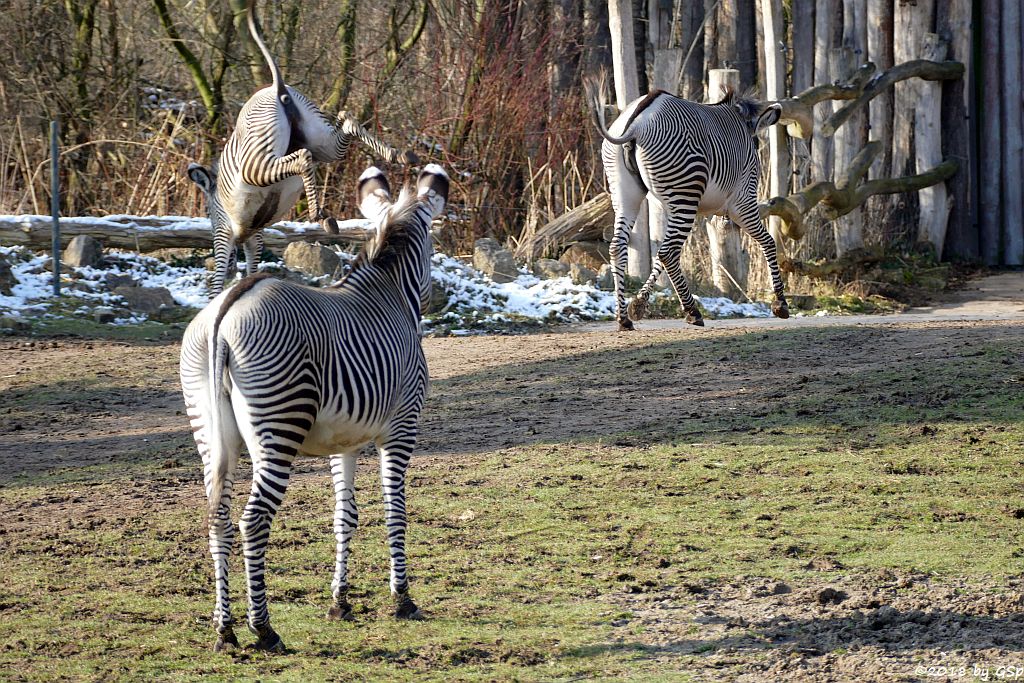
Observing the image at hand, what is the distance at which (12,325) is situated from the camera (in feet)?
42.8

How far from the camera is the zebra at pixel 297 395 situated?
→ 4551mm

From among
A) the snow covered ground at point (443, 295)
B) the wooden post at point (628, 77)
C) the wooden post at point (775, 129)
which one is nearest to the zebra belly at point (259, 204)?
the snow covered ground at point (443, 295)

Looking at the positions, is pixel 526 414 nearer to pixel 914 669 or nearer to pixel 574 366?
pixel 574 366

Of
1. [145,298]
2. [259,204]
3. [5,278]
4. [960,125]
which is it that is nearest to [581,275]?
[259,204]

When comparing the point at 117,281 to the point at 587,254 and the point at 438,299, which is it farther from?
the point at 587,254

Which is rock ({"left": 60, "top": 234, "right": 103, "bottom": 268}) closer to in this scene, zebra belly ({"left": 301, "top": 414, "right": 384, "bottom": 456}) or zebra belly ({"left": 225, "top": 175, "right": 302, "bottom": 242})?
zebra belly ({"left": 225, "top": 175, "right": 302, "bottom": 242})

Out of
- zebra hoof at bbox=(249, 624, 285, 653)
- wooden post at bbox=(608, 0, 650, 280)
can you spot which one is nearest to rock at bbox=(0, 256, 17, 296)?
wooden post at bbox=(608, 0, 650, 280)

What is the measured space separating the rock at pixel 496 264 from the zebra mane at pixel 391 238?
9103 mm

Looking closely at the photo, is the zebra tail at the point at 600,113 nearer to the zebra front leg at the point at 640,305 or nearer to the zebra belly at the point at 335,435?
the zebra front leg at the point at 640,305

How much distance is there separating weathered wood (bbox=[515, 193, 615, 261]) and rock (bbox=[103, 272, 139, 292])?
191 inches

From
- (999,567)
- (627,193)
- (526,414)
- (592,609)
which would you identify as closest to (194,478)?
(526,414)

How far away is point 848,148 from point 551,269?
4.44m

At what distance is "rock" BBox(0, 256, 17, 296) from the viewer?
A: 13805 mm

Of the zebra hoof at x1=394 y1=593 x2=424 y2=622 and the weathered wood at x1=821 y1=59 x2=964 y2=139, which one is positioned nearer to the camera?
the zebra hoof at x1=394 y1=593 x2=424 y2=622
